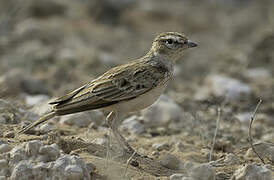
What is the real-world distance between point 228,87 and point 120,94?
4.30 meters

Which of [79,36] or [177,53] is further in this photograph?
[79,36]

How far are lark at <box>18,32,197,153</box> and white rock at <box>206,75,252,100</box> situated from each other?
11.4 ft

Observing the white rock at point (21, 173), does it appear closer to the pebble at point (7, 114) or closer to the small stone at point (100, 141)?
the small stone at point (100, 141)

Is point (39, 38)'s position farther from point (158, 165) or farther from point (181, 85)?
point (158, 165)

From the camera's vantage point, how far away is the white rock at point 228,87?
31.3 ft

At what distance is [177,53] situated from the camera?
645cm

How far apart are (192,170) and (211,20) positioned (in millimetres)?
12517

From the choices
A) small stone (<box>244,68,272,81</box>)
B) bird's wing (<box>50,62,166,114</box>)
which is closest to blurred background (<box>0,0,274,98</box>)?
small stone (<box>244,68,272,81</box>)

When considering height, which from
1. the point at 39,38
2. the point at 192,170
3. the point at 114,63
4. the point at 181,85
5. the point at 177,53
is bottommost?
the point at 192,170

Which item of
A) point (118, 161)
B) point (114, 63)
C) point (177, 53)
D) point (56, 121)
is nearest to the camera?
point (118, 161)

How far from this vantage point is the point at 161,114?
7910mm

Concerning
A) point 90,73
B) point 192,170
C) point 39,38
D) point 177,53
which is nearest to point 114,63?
point 90,73

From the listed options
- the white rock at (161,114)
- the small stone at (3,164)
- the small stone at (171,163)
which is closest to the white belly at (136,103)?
the small stone at (171,163)

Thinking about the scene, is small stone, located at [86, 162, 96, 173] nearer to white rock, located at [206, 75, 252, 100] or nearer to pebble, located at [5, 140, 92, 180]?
pebble, located at [5, 140, 92, 180]
